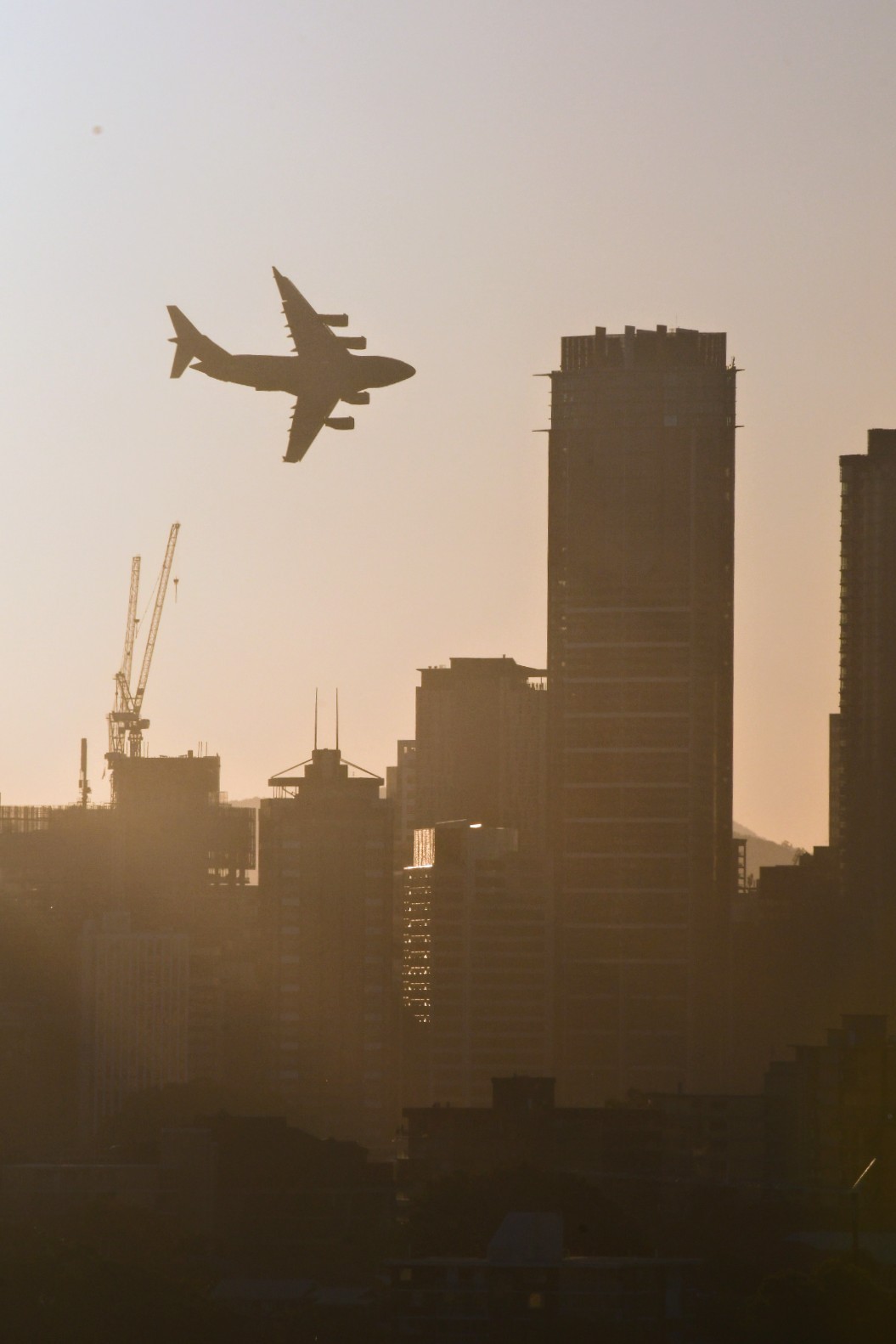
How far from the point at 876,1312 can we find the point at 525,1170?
6237 cm

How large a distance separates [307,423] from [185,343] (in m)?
18.0

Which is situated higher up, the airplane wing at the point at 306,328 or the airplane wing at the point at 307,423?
the airplane wing at the point at 306,328

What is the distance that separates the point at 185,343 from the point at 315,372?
1700cm

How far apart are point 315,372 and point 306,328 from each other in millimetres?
3418

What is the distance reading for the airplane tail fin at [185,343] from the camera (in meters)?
174

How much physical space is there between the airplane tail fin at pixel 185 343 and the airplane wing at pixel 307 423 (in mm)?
14072

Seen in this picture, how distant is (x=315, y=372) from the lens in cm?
16175

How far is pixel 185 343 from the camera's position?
6924 inches

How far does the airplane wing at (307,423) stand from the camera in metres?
161

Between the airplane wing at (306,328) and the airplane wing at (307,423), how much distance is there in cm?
268

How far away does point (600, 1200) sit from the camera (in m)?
178

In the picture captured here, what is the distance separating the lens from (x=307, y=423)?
16125cm

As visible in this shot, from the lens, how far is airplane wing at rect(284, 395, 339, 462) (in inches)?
6344

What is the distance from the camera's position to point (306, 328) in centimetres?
16362
